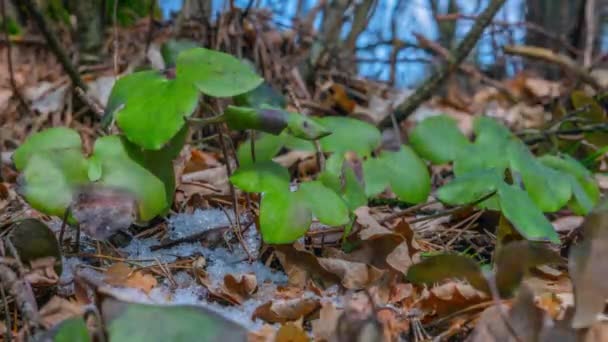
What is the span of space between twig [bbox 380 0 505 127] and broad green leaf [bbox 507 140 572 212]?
412 mm

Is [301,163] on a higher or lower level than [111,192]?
lower

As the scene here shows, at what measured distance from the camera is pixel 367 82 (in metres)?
2.25

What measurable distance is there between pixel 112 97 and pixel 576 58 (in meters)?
2.31

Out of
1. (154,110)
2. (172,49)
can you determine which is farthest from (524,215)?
(172,49)

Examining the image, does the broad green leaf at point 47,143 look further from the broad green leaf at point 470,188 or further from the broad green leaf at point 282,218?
the broad green leaf at point 470,188

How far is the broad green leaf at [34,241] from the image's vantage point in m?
0.81

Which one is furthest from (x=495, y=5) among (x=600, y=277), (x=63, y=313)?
(x=63, y=313)

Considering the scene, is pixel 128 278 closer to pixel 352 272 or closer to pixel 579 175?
pixel 352 272

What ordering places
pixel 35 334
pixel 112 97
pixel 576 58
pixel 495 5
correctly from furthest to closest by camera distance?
pixel 576 58
pixel 495 5
pixel 112 97
pixel 35 334

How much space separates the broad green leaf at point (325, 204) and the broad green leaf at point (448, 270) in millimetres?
137

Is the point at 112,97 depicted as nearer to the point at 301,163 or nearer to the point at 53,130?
the point at 53,130

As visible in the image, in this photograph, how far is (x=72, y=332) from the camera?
634 millimetres

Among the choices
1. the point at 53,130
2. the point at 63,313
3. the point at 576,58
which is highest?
the point at 53,130

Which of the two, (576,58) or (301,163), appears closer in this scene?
(301,163)
